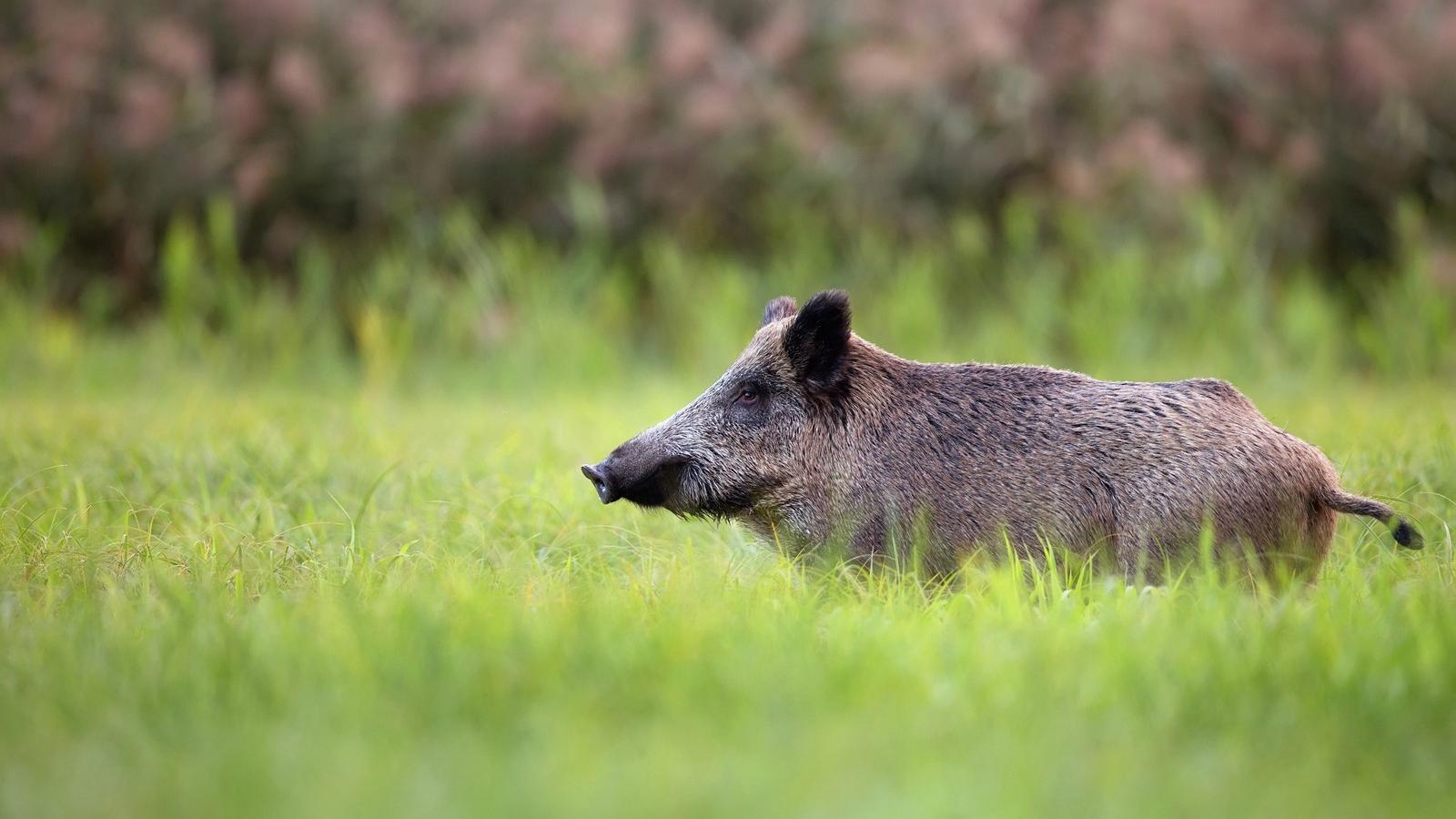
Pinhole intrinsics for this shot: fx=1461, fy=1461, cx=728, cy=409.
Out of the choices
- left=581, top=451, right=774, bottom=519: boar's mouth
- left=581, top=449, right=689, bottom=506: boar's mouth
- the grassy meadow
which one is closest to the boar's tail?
the grassy meadow

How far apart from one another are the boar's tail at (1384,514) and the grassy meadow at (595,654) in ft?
0.36

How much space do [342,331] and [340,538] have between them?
5556 mm

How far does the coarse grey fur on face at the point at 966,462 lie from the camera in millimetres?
3977

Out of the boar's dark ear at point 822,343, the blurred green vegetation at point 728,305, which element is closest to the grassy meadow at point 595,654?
the boar's dark ear at point 822,343

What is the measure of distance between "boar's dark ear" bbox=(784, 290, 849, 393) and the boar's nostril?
0.70 m

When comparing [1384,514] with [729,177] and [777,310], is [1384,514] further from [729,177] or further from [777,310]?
[729,177]

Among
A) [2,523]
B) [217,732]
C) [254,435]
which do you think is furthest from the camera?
[254,435]

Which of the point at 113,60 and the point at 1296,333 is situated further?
the point at 113,60

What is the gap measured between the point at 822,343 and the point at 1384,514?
1.66 metres

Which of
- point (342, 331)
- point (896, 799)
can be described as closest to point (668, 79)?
point (342, 331)

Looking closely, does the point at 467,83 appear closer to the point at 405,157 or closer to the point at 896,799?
the point at 405,157

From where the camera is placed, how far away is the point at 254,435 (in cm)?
621

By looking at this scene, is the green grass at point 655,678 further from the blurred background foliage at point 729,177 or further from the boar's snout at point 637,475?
the blurred background foliage at point 729,177

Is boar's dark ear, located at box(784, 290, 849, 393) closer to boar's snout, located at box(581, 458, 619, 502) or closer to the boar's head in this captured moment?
the boar's head
